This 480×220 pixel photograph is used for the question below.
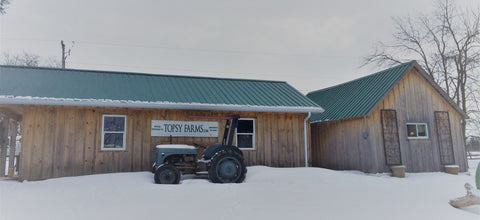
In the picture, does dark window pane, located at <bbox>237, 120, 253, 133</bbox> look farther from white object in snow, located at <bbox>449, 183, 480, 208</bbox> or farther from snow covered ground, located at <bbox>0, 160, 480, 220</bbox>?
white object in snow, located at <bbox>449, 183, 480, 208</bbox>

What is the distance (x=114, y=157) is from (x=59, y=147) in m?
1.62

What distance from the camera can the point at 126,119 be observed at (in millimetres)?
10602

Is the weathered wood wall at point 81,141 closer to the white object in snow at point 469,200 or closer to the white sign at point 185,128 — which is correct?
the white sign at point 185,128

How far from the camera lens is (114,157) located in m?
10.4

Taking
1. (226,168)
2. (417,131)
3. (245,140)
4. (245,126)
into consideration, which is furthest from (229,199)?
(417,131)

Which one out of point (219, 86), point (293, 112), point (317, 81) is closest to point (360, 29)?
point (293, 112)

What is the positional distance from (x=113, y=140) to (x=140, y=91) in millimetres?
2011

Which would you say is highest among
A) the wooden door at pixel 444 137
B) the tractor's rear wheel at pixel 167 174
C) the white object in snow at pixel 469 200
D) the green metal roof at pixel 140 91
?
the green metal roof at pixel 140 91

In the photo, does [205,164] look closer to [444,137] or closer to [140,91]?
[140,91]

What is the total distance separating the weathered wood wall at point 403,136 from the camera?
12898 mm

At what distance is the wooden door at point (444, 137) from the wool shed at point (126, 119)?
5.82 m

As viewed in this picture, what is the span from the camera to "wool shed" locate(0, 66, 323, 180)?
9.84 metres

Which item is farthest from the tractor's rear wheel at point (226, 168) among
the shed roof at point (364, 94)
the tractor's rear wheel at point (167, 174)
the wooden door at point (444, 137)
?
the wooden door at point (444, 137)

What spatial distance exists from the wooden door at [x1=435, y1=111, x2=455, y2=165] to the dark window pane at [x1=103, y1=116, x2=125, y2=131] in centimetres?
1258
